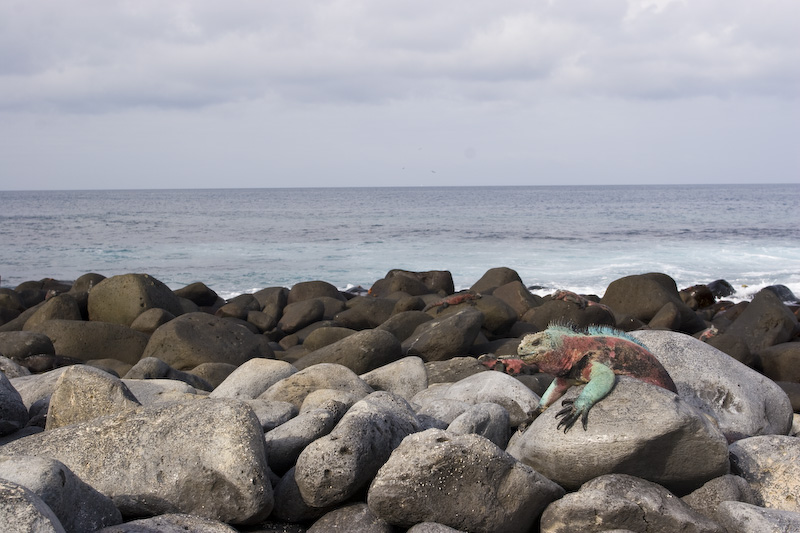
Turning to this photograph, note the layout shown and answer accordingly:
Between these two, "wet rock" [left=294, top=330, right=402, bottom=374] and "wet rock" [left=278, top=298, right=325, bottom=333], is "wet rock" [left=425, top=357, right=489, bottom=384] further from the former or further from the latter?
"wet rock" [left=278, top=298, right=325, bottom=333]

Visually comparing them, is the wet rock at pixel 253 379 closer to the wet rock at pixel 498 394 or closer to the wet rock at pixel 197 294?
the wet rock at pixel 498 394

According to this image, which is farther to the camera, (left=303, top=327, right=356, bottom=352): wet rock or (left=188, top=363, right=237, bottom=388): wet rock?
(left=303, top=327, right=356, bottom=352): wet rock

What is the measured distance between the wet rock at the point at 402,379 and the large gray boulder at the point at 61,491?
3.66m

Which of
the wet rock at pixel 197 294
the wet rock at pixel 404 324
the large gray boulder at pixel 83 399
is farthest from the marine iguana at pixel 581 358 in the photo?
the wet rock at pixel 197 294

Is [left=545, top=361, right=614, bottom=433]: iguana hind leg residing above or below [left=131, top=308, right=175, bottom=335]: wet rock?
above

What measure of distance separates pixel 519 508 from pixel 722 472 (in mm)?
1408

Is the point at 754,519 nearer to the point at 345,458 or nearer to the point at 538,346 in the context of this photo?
the point at 538,346

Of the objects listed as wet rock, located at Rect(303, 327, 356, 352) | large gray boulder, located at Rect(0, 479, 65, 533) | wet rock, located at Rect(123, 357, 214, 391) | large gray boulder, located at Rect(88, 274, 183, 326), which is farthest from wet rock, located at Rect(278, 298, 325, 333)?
large gray boulder, located at Rect(0, 479, 65, 533)

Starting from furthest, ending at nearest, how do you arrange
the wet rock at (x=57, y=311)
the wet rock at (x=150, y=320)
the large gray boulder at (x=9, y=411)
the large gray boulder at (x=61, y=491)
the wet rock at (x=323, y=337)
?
the wet rock at (x=57, y=311)
the wet rock at (x=150, y=320)
the wet rock at (x=323, y=337)
the large gray boulder at (x=9, y=411)
the large gray boulder at (x=61, y=491)

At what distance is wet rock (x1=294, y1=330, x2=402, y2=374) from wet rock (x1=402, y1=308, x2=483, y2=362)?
40 cm

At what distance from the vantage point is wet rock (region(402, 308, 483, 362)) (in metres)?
8.66

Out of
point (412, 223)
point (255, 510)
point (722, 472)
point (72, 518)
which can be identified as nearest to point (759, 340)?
point (722, 472)

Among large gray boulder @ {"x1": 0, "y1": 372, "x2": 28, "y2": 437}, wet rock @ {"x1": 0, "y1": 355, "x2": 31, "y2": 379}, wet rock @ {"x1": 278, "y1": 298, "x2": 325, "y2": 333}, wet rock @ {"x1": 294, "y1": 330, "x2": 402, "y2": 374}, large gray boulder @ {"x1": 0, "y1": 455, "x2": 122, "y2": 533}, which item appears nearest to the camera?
large gray boulder @ {"x1": 0, "y1": 455, "x2": 122, "y2": 533}

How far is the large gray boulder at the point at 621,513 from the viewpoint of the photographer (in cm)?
379
